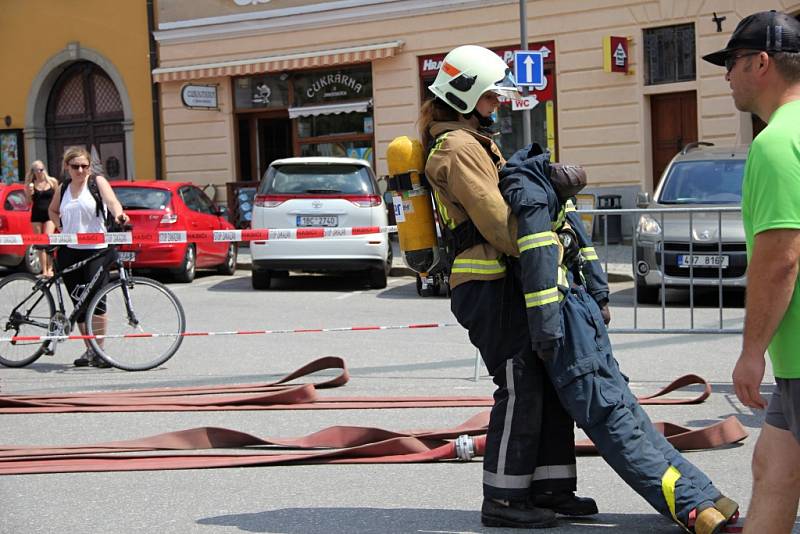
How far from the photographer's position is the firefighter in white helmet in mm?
4770

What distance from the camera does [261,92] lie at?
81.0ft

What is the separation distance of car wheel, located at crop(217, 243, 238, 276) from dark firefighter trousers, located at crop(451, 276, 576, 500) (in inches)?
553

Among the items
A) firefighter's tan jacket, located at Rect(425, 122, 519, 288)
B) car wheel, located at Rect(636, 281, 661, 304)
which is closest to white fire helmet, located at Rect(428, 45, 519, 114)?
firefighter's tan jacket, located at Rect(425, 122, 519, 288)

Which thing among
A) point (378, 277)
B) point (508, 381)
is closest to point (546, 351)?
point (508, 381)

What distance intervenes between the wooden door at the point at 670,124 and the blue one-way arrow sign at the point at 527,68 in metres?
5.41

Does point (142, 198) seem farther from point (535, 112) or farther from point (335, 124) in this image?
point (535, 112)

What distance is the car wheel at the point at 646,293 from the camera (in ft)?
33.9

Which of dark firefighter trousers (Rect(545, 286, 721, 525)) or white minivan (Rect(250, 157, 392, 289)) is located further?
white minivan (Rect(250, 157, 392, 289))

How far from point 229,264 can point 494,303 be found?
46.8 ft

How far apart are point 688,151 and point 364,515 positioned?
10.9 metres

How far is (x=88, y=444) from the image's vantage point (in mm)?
6656

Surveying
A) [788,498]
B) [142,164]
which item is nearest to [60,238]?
[788,498]

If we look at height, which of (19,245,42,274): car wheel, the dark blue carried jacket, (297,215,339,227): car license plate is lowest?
(19,245,42,274): car wheel

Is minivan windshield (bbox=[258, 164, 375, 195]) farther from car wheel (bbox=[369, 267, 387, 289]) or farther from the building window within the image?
the building window
